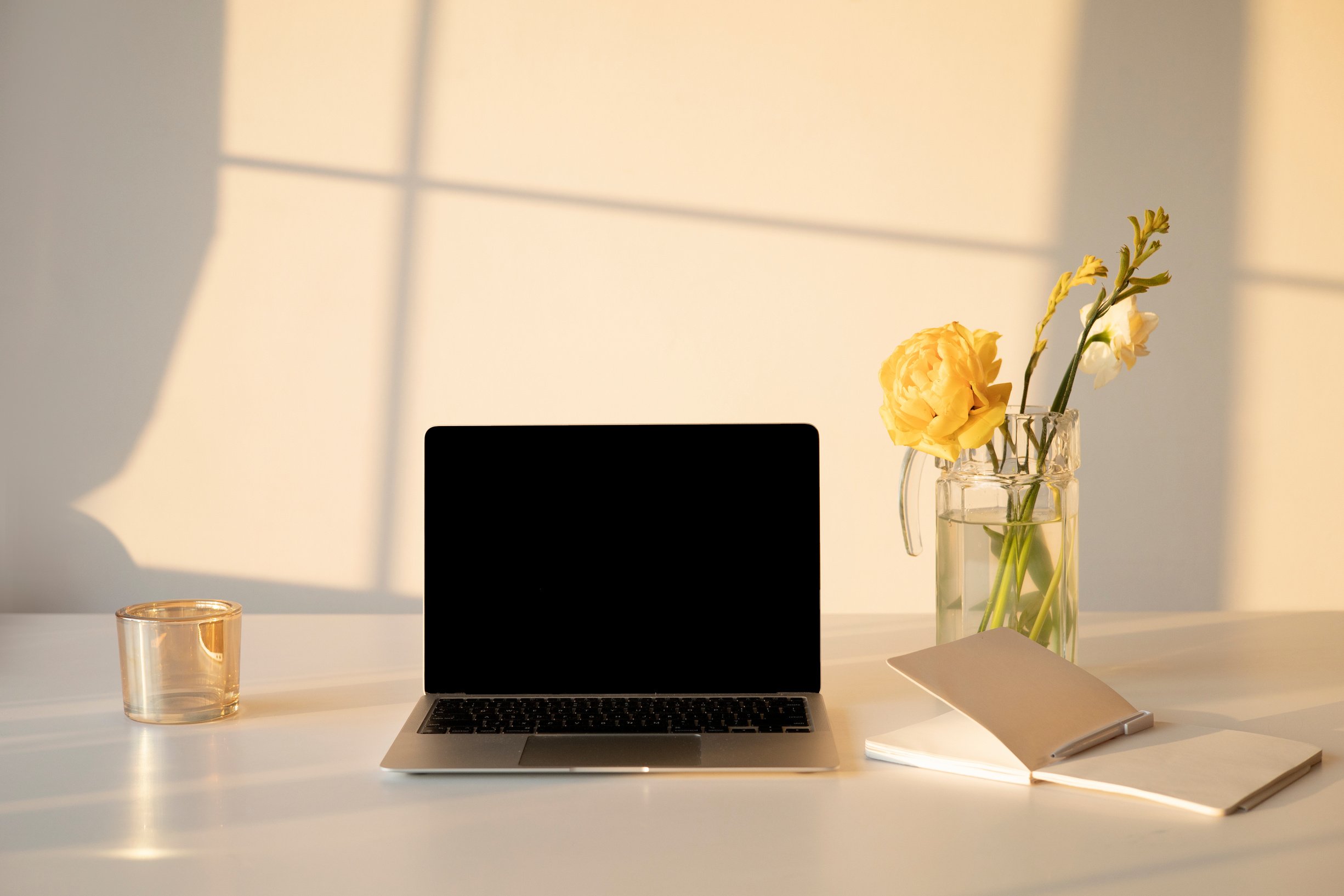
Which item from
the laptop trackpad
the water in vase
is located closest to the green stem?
the water in vase

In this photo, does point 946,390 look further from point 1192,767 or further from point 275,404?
point 275,404

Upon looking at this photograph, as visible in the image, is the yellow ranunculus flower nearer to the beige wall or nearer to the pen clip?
the pen clip

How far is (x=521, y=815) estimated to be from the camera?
0.78 meters

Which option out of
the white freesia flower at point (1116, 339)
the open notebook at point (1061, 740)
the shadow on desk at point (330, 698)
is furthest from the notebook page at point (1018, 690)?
the shadow on desk at point (330, 698)

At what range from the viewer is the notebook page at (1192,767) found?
78 centimetres

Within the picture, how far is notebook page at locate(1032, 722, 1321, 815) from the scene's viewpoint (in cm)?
78

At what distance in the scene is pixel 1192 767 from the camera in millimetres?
828

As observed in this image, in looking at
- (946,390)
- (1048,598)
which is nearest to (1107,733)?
(1048,598)

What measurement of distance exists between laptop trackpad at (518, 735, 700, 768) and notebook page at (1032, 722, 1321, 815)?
25 cm

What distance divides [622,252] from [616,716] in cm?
185

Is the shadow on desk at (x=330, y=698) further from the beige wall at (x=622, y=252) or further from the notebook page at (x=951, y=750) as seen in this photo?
the beige wall at (x=622, y=252)

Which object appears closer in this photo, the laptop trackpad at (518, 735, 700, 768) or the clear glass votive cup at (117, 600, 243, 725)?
the laptop trackpad at (518, 735, 700, 768)

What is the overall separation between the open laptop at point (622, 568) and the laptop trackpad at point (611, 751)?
0.21 feet

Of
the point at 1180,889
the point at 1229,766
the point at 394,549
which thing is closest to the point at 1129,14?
the point at 394,549
